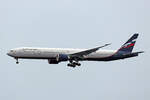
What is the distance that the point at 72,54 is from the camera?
349 feet

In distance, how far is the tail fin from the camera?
114 meters

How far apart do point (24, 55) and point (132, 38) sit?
27.5m

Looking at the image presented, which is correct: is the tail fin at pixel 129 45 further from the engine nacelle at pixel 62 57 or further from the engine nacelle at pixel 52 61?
the engine nacelle at pixel 52 61

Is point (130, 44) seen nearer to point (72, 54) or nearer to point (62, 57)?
point (72, 54)

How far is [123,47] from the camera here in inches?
4498

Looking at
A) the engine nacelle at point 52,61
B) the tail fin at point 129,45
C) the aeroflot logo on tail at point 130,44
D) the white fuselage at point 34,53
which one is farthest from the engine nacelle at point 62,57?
the aeroflot logo on tail at point 130,44

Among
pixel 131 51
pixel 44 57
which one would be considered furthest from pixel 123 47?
pixel 44 57

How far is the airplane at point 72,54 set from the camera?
103744 mm

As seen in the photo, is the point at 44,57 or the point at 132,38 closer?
the point at 44,57

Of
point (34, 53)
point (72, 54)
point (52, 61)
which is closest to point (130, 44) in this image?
point (72, 54)

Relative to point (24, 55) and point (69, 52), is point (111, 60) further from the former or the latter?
point (24, 55)

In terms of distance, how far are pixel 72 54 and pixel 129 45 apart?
15.7m

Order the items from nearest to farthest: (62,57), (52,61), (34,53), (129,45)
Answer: (34,53)
(62,57)
(52,61)
(129,45)

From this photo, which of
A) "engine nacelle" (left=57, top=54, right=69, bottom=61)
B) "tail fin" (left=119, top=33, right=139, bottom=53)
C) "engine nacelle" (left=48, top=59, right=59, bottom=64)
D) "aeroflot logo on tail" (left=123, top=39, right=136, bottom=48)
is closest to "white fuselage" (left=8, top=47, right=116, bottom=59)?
"engine nacelle" (left=57, top=54, right=69, bottom=61)
